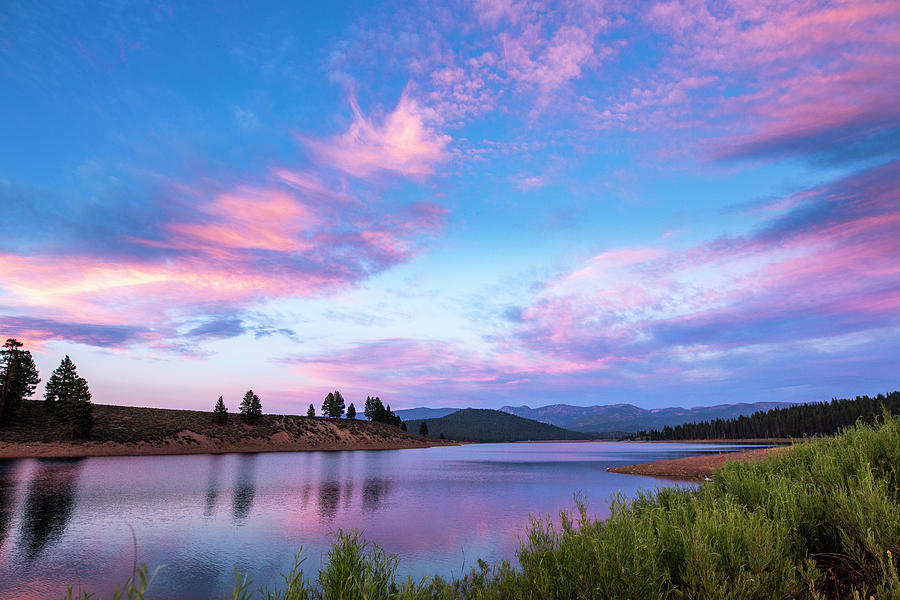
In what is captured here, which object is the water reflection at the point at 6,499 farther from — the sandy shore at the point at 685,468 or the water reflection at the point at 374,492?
the sandy shore at the point at 685,468

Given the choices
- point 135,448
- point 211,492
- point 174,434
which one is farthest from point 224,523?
point 174,434

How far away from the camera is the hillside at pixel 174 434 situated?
7800 cm

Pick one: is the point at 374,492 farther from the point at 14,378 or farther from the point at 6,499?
the point at 14,378

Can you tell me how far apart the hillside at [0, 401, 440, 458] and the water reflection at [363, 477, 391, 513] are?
188 feet

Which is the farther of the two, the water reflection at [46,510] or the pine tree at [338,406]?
the pine tree at [338,406]

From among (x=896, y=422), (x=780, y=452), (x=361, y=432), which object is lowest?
(x=361, y=432)

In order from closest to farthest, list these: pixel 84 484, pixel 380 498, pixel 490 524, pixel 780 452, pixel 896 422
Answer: pixel 896 422 < pixel 780 452 < pixel 490 524 < pixel 380 498 < pixel 84 484

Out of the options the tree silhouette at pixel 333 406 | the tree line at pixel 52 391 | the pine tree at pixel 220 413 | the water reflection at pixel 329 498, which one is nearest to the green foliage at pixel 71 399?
the tree line at pixel 52 391

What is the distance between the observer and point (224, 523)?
25.5m

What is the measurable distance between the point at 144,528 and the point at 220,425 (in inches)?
3986

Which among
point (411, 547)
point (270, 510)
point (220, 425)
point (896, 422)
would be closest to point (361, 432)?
point (220, 425)

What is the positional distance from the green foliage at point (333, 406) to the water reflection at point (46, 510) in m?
122

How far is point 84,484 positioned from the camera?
131ft

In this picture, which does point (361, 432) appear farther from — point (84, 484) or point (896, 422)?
point (896, 422)
